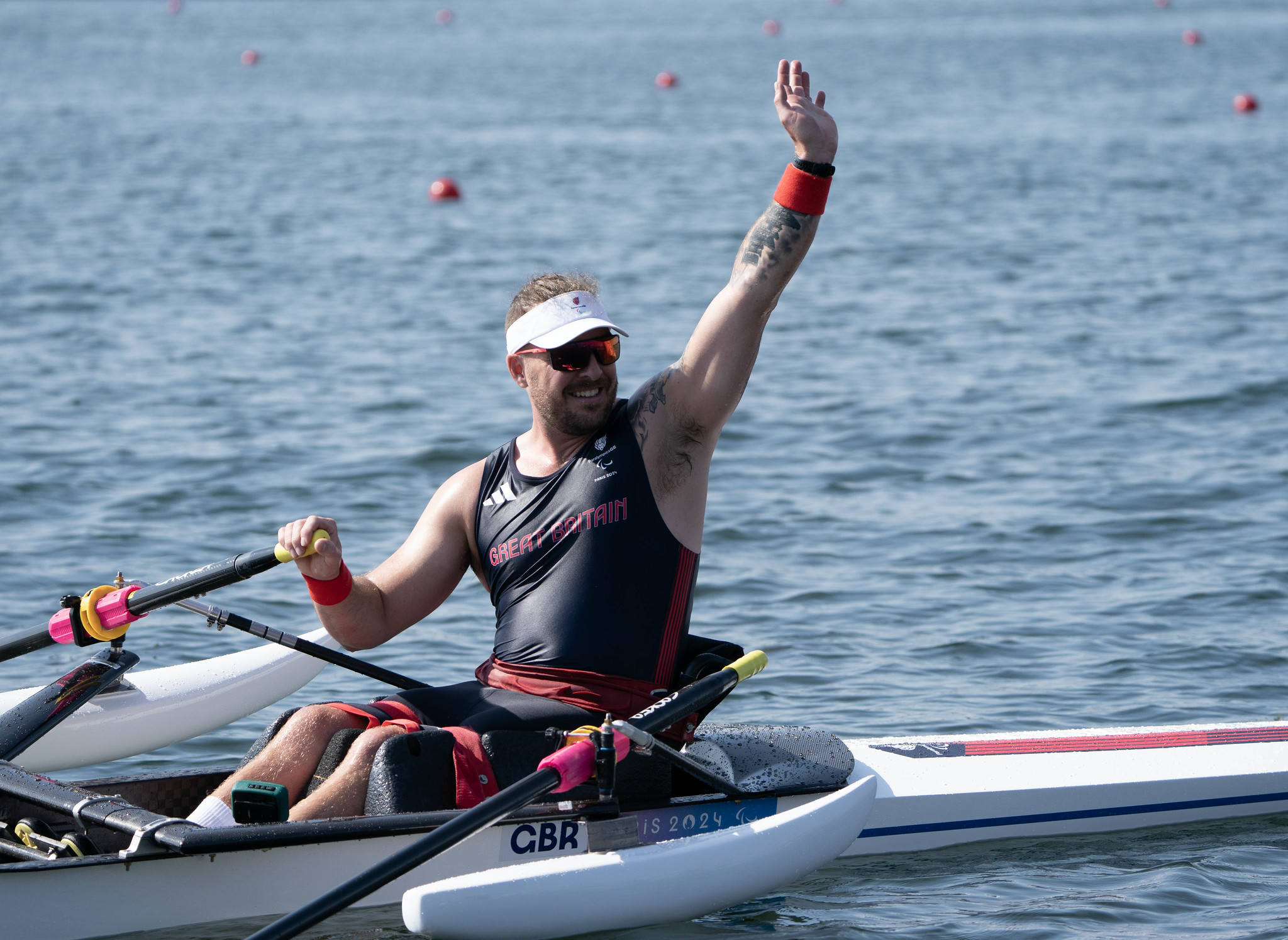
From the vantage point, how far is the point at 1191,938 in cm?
420

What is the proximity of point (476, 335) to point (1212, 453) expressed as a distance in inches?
252

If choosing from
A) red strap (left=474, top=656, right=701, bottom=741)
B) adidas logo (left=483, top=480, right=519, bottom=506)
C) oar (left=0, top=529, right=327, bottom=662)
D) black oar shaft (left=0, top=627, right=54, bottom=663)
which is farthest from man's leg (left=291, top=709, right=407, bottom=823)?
black oar shaft (left=0, top=627, right=54, bottom=663)

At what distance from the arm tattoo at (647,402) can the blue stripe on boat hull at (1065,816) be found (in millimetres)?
1366

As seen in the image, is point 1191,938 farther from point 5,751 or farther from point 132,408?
point 132,408

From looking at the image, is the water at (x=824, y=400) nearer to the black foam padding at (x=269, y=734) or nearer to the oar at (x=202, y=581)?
the black foam padding at (x=269, y=734)

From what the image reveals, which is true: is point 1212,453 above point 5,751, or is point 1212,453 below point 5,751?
above

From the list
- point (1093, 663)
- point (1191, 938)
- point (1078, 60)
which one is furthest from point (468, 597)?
point (1078, 60)

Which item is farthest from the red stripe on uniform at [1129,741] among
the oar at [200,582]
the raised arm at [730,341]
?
the oar at [200,582]

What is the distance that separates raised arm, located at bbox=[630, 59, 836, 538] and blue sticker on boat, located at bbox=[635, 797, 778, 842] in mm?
747

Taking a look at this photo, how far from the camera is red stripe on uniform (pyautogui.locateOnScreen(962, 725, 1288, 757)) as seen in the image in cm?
496

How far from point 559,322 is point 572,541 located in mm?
593

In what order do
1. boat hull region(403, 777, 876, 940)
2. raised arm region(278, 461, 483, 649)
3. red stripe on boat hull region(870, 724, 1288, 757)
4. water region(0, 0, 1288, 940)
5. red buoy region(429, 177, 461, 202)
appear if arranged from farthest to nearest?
1. red buoy region(429, 177, 461, 202)
2. water region(0, 0, 1288, 940)
3. red stripe on boat hull region(870, 724, 1288, 757)
4. raised arm region(278, 461, 483, 649)
5. boat hull region(403, 777, 876, 940)

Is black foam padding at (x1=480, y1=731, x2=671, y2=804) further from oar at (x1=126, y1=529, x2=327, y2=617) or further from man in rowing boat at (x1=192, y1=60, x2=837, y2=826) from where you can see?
oar at (x1=126, y1=529, x2=327, y2=617)

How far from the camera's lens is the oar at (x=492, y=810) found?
3.40m
